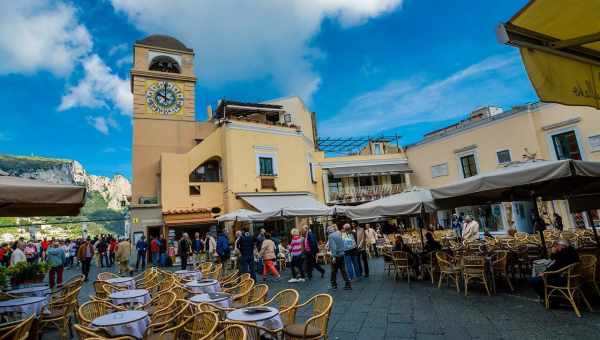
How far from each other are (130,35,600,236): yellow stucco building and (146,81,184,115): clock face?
0.07 m

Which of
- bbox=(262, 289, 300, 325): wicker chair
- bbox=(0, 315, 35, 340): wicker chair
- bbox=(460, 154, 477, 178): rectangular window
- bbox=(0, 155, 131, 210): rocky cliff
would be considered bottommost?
bbox=(262, 289, 300, 325): wicker chair

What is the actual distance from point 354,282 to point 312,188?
13.9 metres

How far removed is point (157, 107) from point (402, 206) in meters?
18.2

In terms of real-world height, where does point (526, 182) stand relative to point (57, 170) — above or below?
below

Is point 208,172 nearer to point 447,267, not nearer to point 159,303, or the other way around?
A: point 159,303

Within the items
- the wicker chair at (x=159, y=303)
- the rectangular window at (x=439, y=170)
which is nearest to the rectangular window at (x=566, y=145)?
the rectangular window at (x=439, y=170)

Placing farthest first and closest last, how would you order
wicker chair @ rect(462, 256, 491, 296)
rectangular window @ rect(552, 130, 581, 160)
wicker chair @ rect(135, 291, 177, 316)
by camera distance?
1. rectangular window @ rect(552, 130, 581, 160)
2. wicker chair @ rect(462, 256, 491, 296)
3. wicker chair @ rect(135, 291, 177, 316)

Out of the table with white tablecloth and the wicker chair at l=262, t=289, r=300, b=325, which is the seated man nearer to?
the wicker chair at l=262, t=289, r=300, b=325

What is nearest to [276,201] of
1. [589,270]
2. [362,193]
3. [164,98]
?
[362,193]

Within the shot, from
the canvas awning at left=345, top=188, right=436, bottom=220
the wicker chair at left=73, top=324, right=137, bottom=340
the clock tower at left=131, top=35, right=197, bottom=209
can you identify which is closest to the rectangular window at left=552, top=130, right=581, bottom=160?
the canvas awning at left=345, top=188, right=436, bottom=220

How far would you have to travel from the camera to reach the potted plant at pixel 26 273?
766cm

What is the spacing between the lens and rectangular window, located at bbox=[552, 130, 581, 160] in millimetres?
17219

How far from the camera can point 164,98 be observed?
21.3m

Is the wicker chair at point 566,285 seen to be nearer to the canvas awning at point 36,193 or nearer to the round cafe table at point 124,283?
the canvas awning at point 36,193
